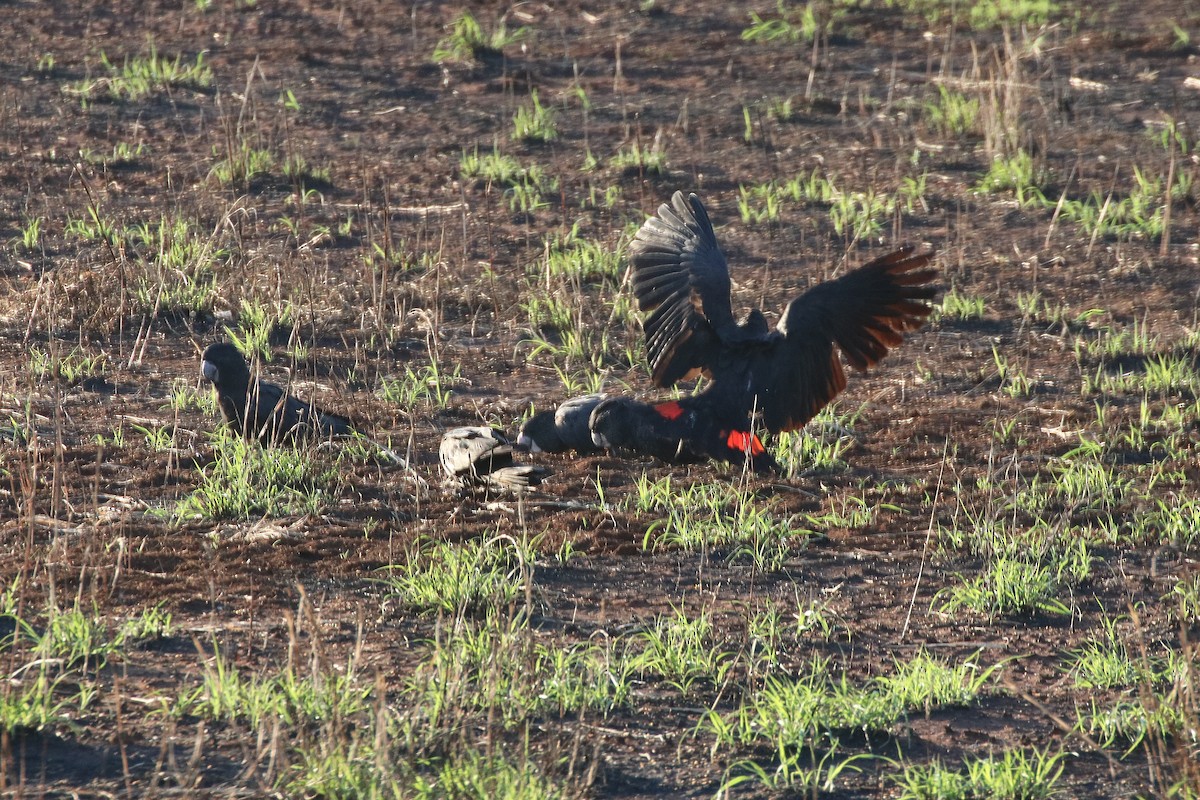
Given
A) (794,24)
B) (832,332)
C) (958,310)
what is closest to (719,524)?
(832,332)

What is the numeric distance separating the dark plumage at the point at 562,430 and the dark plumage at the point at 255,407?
76cm

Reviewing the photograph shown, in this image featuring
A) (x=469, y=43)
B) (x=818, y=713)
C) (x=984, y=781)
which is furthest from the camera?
(x=469, y=43)

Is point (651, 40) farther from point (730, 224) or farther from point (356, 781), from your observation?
point (356, 781)

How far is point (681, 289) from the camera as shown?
661 centimetres

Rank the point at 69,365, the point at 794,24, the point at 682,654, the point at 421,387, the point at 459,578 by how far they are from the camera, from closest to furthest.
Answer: the point at 682,654, the point at 459,578, the point at 421,387, the point at 69,365, the point at 794,24

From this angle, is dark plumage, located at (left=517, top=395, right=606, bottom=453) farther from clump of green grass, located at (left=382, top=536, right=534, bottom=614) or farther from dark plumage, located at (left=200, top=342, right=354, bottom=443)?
clump of green grass, located at (left=382, top=536, right=534, bottom=614)

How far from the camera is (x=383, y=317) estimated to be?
7.73m

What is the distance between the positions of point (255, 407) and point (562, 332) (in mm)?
2092

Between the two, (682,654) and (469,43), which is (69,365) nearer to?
(682,654)

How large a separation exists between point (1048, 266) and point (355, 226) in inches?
162

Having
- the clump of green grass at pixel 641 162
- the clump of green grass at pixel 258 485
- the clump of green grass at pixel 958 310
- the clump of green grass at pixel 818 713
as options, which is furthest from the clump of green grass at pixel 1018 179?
the clump of green grass at pixel 818 713

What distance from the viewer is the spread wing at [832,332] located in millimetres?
5934

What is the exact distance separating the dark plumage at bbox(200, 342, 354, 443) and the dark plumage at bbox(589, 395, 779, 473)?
43.6 inches

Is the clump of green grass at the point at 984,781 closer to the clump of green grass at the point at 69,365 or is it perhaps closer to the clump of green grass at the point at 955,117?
the clump of green grass at the point at 69,365
